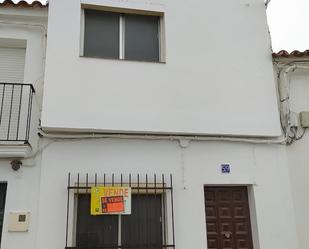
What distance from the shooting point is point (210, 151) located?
6121mm

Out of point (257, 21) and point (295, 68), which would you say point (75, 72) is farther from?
point (295, 68)

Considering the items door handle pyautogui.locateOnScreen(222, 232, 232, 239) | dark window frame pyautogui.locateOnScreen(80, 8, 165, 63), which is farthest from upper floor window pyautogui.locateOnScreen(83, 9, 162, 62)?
door handle pyautogui.locateOnScreen(222, 232, 232, 239)

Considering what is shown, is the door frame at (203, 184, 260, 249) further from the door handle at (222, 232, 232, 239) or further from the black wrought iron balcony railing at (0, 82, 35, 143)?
the black wrought iron balcony railing at (0, 82, 35, 143)

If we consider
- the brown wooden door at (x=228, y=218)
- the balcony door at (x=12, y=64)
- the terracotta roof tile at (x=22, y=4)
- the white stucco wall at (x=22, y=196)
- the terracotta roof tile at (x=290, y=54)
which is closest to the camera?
the white stucco wall at (x=22, y=196)

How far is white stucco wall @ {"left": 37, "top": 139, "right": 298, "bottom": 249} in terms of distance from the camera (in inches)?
214

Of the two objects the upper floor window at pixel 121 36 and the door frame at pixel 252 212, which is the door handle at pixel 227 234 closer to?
the door frame at pixel 252 212

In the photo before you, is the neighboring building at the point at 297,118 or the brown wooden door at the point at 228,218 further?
the neighboring building at the point at 297,118

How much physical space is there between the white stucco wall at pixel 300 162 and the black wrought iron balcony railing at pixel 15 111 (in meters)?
4.84

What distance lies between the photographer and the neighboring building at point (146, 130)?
18.0ft

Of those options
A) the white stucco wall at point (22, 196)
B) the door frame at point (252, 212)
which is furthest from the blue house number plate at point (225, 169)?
the white stucco wall at point (22, 196)

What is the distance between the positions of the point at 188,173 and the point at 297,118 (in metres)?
2.51

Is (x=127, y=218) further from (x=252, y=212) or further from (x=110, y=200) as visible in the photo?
(x=252, y=212)

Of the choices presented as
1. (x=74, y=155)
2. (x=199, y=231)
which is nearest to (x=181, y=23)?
(x=74, y=155)

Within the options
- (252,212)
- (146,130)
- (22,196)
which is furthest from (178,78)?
(22,196)
